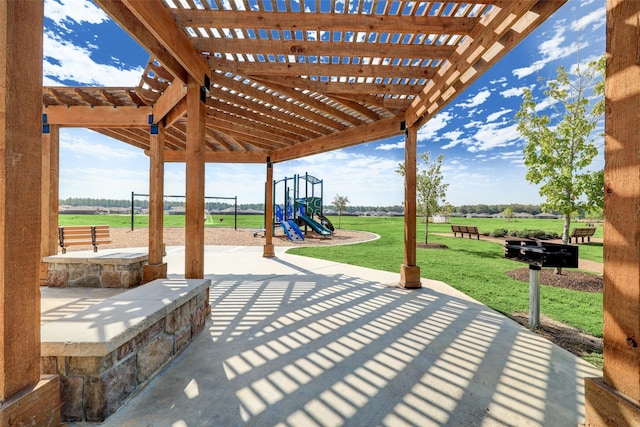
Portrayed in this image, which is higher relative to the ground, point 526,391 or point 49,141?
point 49,141

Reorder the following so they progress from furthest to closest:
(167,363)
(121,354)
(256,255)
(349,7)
Answer: (256,255) < (349,7) < (167,363) < (121,354)

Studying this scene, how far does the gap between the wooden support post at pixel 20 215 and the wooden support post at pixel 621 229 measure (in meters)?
3.09

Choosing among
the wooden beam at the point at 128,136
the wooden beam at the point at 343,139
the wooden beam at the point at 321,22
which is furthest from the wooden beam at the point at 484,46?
the wooden beam at the point at 128,136

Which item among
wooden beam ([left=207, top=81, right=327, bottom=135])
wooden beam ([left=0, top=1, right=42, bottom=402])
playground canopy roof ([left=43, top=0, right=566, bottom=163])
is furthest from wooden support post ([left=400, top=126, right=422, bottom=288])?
wooden beam ([left=0, top=1, right=42, bottom=402])

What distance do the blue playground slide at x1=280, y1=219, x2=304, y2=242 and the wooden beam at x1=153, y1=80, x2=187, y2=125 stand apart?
10.7 m

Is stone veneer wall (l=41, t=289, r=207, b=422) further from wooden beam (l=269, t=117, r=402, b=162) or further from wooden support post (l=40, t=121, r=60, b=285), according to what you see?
wooden beam (l=269, t=117, r=402, b=162)

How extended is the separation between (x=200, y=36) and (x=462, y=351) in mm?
4734

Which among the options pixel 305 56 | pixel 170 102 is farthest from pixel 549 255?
pixel 170 102

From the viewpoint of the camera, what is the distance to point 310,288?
529cm

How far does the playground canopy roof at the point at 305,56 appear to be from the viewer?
2768 millimetres

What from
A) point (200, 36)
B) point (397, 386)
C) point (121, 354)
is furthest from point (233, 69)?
point (397, 386)

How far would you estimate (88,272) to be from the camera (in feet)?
15.8

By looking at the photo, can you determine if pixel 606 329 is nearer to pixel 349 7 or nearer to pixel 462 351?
pixel 462 351

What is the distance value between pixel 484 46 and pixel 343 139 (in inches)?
156
